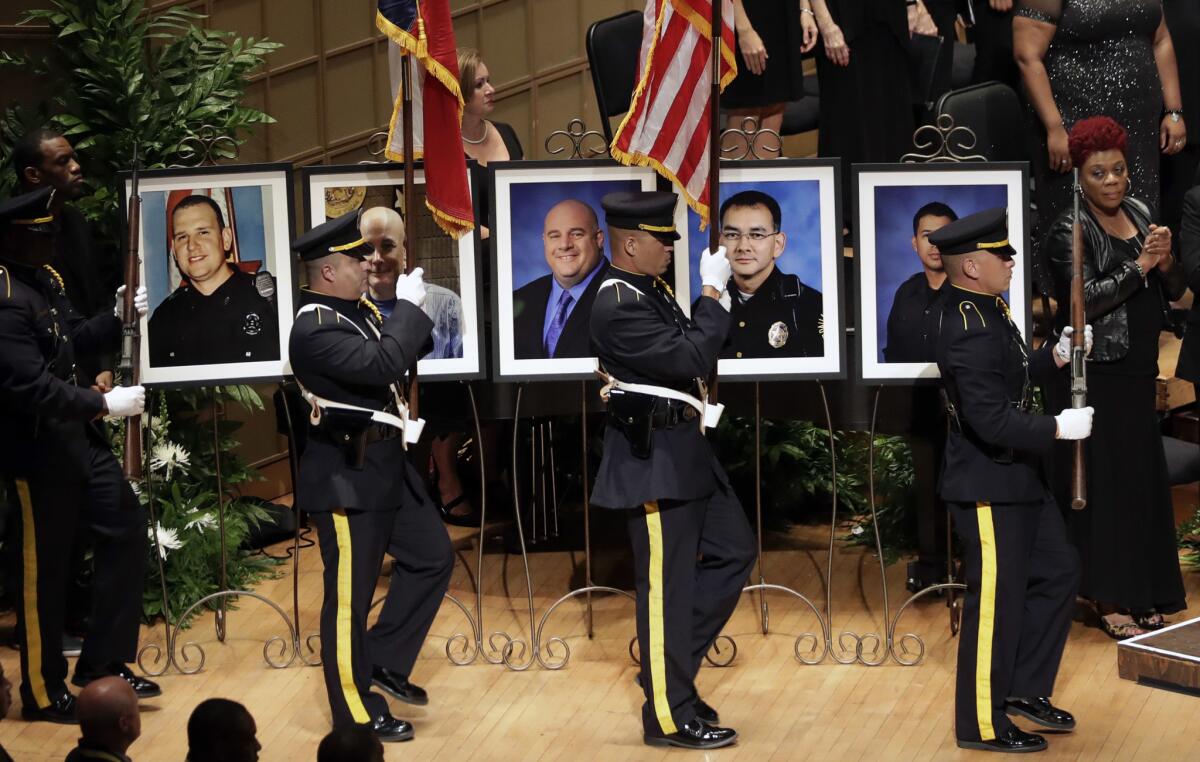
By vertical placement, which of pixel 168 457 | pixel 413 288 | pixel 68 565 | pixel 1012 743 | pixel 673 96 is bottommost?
pixel 1012 743

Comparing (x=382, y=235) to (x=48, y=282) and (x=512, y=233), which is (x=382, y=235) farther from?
(x=48, y=282)

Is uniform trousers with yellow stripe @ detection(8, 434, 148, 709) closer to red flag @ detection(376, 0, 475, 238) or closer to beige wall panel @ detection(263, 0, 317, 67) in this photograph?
red flag @ detection(376, 0, 475, 238)

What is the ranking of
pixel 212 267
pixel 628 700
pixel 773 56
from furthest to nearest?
pixel 773 56
pixel 212 267
pixel 628 700

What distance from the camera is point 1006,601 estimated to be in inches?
206

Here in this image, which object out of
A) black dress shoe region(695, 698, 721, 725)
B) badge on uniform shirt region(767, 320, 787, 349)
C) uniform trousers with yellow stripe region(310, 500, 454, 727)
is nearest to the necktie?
badge on uniform shirt region(767, 320, 787, 349)

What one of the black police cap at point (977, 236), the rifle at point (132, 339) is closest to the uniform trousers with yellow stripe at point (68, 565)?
the rifle at point (132, 339)

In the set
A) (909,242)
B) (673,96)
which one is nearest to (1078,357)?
(909,242)

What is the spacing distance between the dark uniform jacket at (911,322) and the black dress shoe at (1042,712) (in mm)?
1149

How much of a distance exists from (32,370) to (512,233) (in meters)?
1.63

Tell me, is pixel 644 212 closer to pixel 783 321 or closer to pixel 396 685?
pixel 783 321

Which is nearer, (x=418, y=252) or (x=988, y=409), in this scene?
(x=988, y=409)

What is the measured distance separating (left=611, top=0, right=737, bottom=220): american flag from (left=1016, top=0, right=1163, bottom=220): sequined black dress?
72.5 inches

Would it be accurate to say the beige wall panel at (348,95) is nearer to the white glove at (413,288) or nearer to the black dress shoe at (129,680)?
the white glove at (413,288)

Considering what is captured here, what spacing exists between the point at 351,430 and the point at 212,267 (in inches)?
40.9
